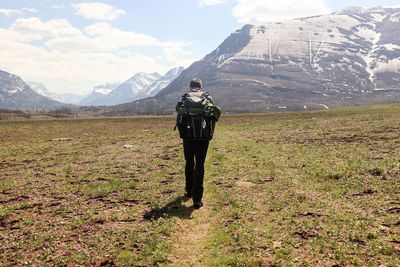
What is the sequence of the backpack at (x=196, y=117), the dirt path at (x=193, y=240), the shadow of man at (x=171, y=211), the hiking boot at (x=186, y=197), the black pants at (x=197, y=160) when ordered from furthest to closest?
the hiking boot at (x=186, y=197) < the black pants at (x=197, y=160) < the backpack at (x=196, y=117) < the shadow of man at (x=171, y=211) < the dirt path at (x=193, y=240)

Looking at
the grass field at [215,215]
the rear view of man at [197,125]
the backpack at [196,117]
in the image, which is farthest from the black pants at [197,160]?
the grass field at [215,215]

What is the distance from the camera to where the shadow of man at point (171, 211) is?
49.9 feet

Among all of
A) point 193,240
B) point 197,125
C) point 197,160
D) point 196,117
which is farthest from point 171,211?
point 196,117

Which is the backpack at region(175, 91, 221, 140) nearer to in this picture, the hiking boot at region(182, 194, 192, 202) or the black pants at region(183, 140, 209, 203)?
the black pants at region(183, 140, 209, 203)

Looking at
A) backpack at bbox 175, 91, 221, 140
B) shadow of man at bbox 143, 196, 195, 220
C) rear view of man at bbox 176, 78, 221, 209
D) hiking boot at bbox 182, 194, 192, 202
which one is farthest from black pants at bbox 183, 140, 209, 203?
hiking boot at bbox 182, 194, 192, 202

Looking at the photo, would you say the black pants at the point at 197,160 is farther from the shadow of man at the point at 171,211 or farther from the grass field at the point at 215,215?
the grass field at the point at 215,215

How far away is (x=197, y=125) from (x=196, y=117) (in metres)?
0.33

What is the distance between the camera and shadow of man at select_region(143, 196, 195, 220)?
1521 cm

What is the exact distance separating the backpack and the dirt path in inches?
125

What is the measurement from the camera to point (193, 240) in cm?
1285

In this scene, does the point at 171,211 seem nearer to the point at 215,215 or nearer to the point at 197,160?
the point at 215,215

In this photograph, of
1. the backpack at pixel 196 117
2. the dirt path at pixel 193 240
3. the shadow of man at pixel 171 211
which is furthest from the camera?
the backpack at pixel 196 117

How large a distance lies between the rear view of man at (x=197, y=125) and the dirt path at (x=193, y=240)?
1.38 meters

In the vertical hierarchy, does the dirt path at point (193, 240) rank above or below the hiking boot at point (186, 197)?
below
